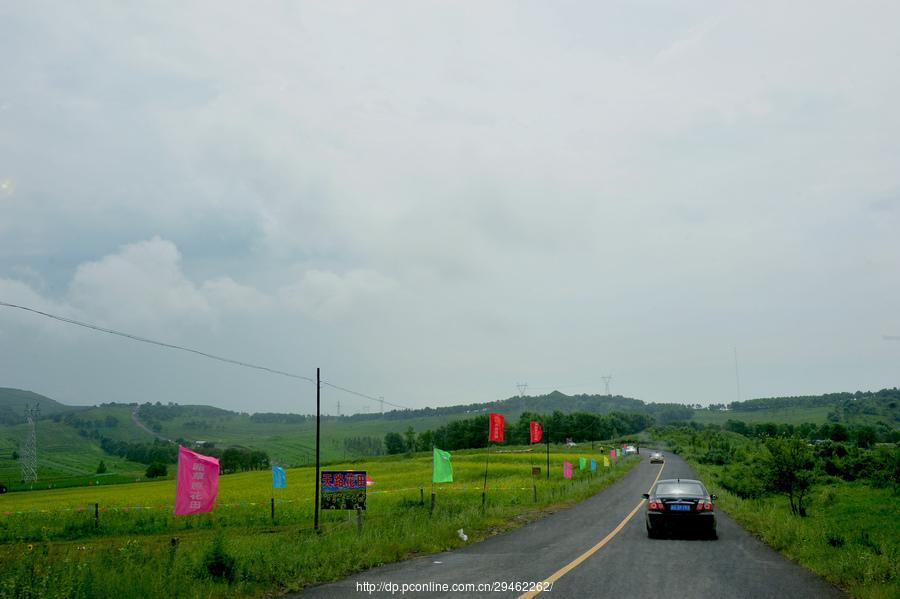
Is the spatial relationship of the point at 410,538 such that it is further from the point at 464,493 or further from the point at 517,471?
the point at 517,471

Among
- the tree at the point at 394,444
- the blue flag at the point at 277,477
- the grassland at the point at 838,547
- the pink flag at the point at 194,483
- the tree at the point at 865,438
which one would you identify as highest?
the pink flag at the point at 194,483

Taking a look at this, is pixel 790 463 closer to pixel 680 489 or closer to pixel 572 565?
pixel 680 489

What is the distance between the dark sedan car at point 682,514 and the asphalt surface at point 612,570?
0.35 meters

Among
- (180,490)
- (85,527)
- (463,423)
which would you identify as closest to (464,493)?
(85,527)

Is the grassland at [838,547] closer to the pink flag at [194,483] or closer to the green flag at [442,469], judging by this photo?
the green flag at [442,469]

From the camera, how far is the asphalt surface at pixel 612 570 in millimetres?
9617

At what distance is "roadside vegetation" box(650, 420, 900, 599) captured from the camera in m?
10.7

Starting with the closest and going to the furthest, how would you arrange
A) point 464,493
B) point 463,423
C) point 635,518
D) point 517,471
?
point 635,518, point 464,493, point 517,471, point 463,423

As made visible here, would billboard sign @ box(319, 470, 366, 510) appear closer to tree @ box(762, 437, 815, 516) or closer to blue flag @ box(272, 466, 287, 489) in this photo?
tree @ box(762, 437, 815, 516)

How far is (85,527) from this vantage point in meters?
32.0

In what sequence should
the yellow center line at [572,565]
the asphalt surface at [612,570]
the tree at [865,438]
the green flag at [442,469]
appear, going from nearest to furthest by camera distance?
the yellow center line at [572,565] < the asphalt surface at [612,570] < the green flag at [442,469] < the tree at [865,438]

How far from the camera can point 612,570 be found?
444 inches

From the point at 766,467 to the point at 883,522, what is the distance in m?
8.87

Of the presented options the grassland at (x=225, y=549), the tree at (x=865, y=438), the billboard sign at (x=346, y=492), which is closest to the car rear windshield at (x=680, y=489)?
the grassland at (x=225, y=549)
